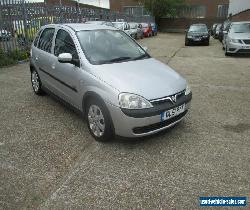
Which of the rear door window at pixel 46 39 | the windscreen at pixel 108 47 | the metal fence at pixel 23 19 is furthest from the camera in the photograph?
the metal fence at pixel 23 19

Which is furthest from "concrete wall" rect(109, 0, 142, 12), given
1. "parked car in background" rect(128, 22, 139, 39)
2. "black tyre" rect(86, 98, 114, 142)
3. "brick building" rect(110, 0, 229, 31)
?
"black tyre" rect(86, 98, 114, 142)

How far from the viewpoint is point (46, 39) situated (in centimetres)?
574

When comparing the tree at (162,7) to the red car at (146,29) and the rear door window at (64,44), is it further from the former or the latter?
the rear door window at (64,44)

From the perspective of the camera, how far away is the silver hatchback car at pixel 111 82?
3736mm

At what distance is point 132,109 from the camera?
3684mm

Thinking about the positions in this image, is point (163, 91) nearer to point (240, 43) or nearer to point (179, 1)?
point (240, 43)

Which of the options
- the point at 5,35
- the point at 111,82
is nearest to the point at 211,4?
the point at 5,35

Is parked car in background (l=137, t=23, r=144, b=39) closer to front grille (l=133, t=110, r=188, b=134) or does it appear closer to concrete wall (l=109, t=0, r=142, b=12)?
front grille (l=133, t=110, r=188, b=134)

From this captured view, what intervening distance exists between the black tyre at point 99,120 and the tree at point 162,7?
128 feet

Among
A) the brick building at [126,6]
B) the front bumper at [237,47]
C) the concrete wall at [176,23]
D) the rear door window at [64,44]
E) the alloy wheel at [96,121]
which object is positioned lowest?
the alloy wheel at [96,121]

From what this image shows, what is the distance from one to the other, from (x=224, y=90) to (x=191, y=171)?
4183 mm

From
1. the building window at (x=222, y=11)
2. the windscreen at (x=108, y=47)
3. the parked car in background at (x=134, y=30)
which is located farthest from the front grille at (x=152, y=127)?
the building window at (x=222, y=11)

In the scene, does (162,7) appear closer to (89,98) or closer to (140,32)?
(140,32)

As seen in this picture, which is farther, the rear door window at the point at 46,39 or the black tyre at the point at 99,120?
the rear door window at the point at 46,39
